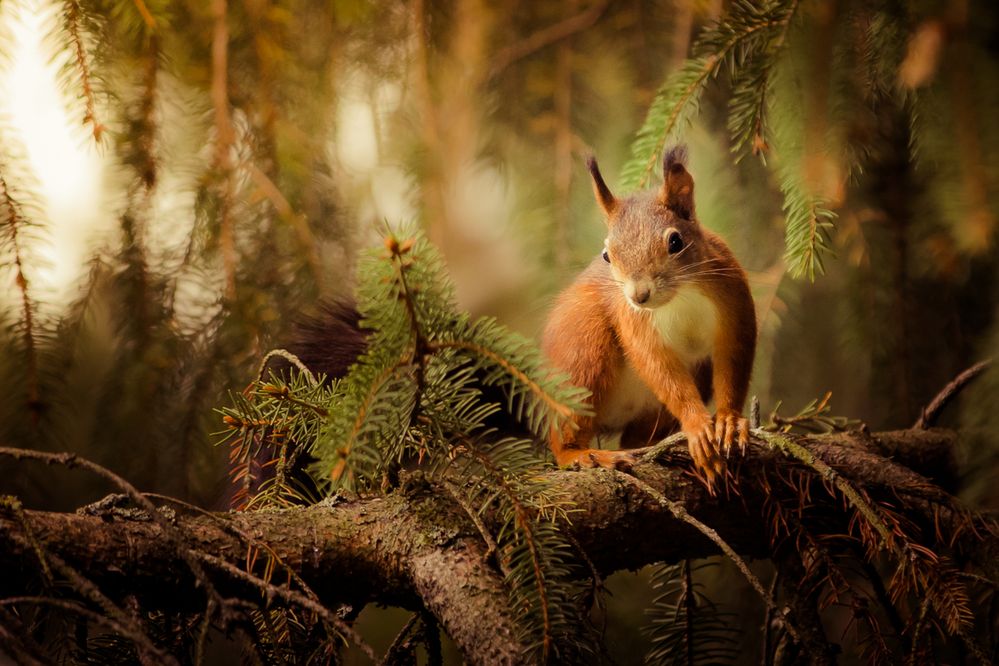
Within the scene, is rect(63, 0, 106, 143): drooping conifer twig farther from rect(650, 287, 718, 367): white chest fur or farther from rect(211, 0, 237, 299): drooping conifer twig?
rect(650, 287, 718, 367): white chest fur

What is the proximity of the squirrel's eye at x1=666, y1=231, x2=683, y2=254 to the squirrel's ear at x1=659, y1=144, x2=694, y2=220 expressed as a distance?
5cm

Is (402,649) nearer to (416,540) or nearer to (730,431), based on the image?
(416,540)

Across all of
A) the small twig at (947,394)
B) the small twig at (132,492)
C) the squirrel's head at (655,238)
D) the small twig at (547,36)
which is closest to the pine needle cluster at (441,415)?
the small twig at (132,492)

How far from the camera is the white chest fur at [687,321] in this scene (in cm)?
113

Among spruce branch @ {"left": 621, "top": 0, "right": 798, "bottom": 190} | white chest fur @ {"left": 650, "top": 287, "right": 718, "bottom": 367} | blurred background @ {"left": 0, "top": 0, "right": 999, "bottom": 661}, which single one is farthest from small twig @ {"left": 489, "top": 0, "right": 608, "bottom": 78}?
white chest fur @ {"left": 650, "top": 287, "right": 718, "bottom": 367}

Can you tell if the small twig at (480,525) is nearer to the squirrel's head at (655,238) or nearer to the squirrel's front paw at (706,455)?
the squirrel's front paw at (706,455)

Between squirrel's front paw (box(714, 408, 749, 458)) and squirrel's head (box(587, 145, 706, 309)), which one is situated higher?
squirrel's head (box(587, 145, 706, 309))

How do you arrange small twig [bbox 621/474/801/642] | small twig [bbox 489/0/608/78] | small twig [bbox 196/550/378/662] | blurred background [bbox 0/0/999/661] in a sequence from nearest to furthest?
small twig [bbox 196/550/378/662], small twig [bbox 621/474/801/642], blurred background [bbox 0/0/999/661], small twig [bbox 489/0/608/78]

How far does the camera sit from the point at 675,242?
107 cm

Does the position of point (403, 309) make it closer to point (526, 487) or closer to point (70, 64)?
point (526, 487)

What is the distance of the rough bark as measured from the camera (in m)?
0.62

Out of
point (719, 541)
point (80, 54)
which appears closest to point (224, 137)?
point (80, 54)

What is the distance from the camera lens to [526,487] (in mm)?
705

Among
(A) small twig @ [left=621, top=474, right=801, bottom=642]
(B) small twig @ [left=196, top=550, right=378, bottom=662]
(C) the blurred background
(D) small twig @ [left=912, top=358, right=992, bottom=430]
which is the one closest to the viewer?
(B) small twig @ [left=196, top=550, right=378, bottom=662]
